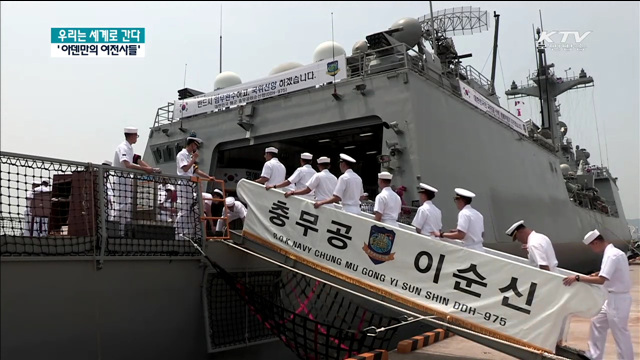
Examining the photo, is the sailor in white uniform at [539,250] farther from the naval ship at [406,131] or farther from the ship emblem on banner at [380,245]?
the naval ship at [406,131]

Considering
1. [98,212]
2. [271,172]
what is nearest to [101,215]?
[98,212]

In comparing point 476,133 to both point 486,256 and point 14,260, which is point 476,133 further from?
point 14,260

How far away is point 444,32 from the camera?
1480 centimetres

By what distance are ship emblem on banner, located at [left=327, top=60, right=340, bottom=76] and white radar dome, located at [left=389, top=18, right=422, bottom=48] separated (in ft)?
6.42

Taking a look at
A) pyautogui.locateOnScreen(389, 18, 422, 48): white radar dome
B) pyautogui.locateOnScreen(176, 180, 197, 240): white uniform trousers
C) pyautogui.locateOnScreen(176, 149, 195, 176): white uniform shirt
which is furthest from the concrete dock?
pyautogui.locateOnScreen(389, 18, 422, 48): white radar dome

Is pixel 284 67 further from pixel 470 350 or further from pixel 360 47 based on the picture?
pixel 470 350

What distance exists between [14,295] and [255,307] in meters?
Answer: 2.28

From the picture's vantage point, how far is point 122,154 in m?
5.24

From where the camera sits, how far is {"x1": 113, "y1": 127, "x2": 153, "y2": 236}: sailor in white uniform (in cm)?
492

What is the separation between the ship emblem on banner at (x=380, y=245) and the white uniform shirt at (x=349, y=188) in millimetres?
535

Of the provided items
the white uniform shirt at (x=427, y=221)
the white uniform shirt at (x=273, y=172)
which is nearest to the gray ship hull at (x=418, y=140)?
the white uniform shirt at (x=427, y=221)

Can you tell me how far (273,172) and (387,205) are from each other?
1.59 meters

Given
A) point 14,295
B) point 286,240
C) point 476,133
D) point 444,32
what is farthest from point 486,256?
point 444,32

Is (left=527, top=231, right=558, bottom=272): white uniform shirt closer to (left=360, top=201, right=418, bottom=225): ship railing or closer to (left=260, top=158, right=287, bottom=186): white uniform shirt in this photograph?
(left=360, top=201, right=418, bottom=225): ship railing
